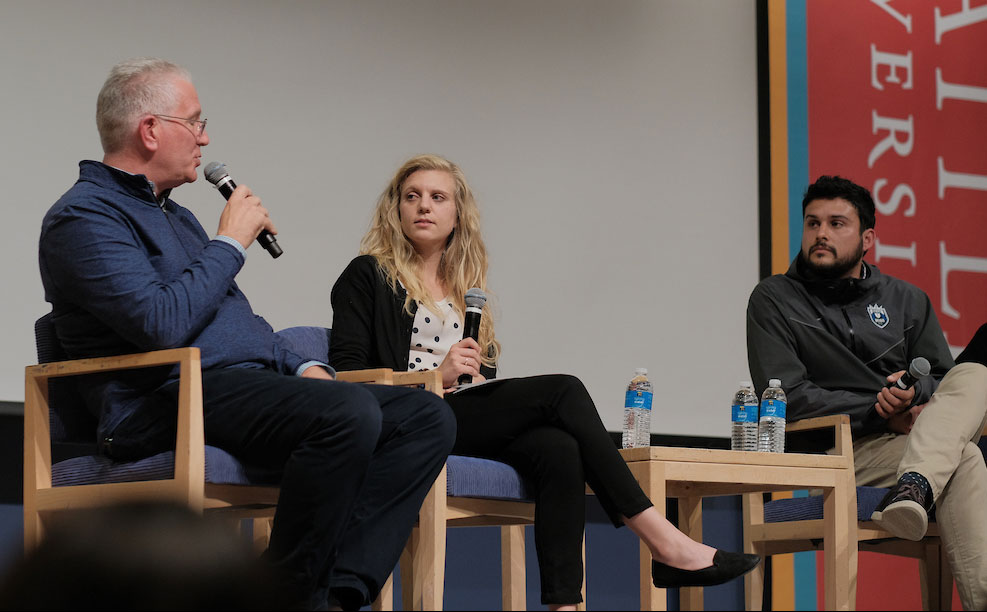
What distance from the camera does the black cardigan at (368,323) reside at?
2756 mm

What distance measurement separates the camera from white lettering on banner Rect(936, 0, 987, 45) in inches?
185

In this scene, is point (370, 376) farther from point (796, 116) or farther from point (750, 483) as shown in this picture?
Answer: point (796, 116)

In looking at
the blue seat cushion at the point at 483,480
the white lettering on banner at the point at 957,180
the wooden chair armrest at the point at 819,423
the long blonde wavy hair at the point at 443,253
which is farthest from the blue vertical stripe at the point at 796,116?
the blue seat cushion at the point at 483,480

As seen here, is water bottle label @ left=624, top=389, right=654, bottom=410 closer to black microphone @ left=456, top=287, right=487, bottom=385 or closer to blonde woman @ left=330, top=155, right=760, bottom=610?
blonde woman @ left=330, top=155, right=760, bottom=610

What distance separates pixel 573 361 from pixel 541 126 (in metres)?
0.82

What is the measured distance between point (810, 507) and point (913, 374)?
532 mm

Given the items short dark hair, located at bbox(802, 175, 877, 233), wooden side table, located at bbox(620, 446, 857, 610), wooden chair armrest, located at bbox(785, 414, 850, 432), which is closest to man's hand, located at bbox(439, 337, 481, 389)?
wooden side table, located at bbox(620, 446, 857, 610)

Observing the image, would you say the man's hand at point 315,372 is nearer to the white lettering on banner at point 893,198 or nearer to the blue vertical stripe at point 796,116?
the blue vertical stripe at point 796,116

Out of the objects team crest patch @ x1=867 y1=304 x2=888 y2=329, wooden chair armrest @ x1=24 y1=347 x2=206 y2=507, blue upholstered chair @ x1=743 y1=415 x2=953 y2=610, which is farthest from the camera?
team crest patch @ x1=867 y1=304 x2=888 y2=329

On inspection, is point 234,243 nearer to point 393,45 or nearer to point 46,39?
point 46,39

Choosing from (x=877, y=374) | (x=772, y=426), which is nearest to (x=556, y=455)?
(x=772, y=426)

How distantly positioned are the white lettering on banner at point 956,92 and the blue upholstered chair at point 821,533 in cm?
203

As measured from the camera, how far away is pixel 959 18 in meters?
4.73

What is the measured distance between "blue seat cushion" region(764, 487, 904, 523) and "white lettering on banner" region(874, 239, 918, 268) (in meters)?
1.59
